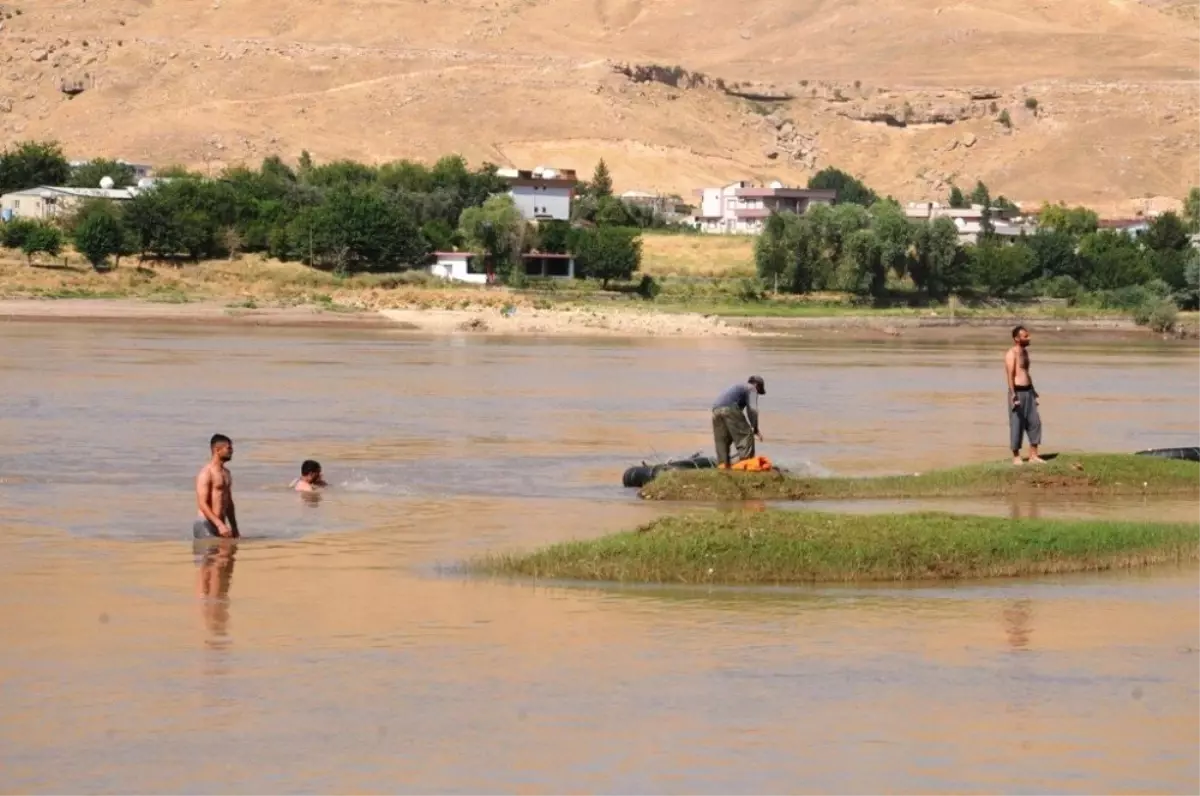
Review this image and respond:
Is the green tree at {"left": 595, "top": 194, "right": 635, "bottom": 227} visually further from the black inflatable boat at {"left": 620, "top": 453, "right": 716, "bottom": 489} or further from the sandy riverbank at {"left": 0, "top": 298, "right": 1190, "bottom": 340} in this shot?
the black inflatable boat at {"left": 620, "top": 453, "right": 716, "bottom": 489}

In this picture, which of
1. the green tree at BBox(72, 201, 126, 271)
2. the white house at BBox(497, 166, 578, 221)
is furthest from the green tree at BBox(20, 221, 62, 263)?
the white house at BBox(497, 166, 578, 221)

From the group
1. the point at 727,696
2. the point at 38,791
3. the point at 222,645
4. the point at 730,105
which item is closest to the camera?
the point at 38,791

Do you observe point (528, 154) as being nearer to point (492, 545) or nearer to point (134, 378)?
point (134, 378)

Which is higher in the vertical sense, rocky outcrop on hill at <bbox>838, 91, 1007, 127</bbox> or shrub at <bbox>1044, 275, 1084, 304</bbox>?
rocky outcrop on hill at <bbox>838, 91, 1007, 127</bbox>

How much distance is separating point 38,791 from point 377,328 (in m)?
59.9

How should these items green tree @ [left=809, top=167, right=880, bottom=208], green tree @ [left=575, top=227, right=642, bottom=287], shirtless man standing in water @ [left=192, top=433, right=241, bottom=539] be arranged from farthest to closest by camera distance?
green tree @ [left=809, top=167, right=880, bottom=208], green tree @ [left=575, top=227, right=642, bottom=287], shirtless man standing in water @ [left=192, top=433, right=241, bottom=539]

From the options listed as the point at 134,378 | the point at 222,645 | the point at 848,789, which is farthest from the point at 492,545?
the point at 134,378

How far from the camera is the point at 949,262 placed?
88.8m

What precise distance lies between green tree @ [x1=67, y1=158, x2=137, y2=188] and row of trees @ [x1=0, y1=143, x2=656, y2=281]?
9023 mm

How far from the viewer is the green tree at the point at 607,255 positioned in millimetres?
87762

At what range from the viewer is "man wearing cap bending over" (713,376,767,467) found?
70.5 feet

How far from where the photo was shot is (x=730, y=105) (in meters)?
195

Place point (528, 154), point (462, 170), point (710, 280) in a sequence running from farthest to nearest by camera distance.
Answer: point (528, 154) < point (462, 170) < point (710, 280)

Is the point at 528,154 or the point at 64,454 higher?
the point at 528,154
